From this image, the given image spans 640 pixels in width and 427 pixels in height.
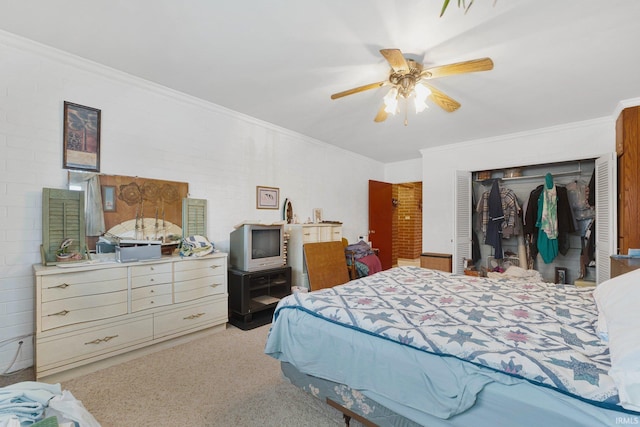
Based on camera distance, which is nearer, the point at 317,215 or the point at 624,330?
the point at 624,330

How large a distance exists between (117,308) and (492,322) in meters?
2.69

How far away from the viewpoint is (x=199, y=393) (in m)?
1.96

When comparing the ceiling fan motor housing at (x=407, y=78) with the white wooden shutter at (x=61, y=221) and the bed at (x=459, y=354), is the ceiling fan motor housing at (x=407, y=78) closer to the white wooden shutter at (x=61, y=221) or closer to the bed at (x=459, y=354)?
the bed at (x=459, y=354)

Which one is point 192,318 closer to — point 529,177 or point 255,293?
point 255,293

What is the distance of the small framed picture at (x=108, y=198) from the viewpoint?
254 centimetres

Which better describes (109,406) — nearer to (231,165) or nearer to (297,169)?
(231,165)

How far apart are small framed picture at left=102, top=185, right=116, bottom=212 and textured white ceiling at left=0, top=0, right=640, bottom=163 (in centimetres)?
108

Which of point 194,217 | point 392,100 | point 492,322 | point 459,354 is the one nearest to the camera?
point 459,354

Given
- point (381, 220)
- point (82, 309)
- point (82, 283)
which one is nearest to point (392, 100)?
point (82, 283)

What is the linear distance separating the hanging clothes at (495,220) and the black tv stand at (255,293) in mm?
3337

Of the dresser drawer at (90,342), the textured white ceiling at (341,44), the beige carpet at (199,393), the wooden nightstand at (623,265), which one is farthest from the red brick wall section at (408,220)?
the dresser drawer at (90,342)

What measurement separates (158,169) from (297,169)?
77.6 inches

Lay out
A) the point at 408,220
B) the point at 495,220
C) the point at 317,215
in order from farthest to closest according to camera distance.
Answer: the point at 408,220, the point at 317,215, the point at 495,220

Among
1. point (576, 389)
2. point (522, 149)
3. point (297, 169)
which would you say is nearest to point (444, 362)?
point (576, 389)
